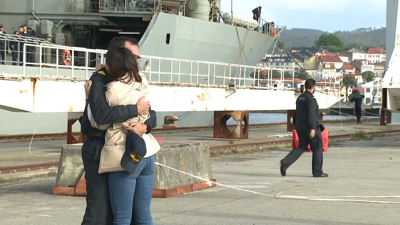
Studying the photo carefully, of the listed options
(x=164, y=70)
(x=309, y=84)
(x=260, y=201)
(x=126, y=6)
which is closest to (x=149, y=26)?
(x=164, y=70)

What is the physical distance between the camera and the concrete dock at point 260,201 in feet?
27.5

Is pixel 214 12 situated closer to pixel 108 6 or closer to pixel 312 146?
pixel 108 6

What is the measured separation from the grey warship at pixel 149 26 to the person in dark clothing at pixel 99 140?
23149 mm

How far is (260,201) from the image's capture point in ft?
32.0

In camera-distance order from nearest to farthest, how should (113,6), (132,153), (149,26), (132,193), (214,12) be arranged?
1. (132,153)
2. (132,193)
3. (149,26)
4. (113,6)
5. (214,12)

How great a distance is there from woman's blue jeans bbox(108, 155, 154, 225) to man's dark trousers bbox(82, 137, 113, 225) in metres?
0.07

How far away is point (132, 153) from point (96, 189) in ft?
1.45

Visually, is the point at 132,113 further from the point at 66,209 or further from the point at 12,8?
the point at 12,8

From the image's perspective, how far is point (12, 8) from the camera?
1308 inches

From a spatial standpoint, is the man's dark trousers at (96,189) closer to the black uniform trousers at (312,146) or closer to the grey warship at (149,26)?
the black uniform trousers at (312,146)

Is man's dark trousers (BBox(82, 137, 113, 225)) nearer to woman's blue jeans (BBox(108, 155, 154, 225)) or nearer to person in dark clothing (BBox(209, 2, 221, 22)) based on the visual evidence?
woman's blue jeans (BBox(108, 155, 154, 225))

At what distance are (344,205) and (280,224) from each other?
165 cm

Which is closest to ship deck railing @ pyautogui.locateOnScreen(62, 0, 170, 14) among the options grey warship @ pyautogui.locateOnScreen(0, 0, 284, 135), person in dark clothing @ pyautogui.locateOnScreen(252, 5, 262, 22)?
grey warship @ pyautogui.locateOnScreen(0, 0, 284, 135)

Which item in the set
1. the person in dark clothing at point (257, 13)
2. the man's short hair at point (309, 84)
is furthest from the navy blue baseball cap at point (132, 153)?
the person in dark clothing at point (257, 13)
